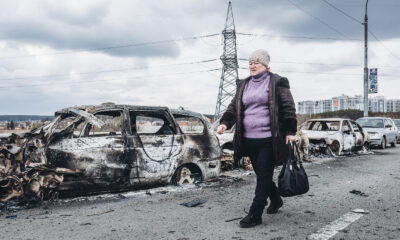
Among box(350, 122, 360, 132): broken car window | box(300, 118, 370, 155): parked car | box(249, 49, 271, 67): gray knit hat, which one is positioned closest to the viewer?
box(249, 49, 271, 67): gray knit hat

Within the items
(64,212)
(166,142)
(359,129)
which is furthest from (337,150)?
(64,212)

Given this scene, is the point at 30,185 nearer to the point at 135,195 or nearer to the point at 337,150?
the point at 135,195

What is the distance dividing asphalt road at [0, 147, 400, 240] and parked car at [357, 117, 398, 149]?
1095 cm

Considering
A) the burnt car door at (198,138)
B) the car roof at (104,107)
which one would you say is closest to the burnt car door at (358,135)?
the burnt car door at (198,138)

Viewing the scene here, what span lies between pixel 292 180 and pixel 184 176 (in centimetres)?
279

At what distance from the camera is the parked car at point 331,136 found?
40.5 ft

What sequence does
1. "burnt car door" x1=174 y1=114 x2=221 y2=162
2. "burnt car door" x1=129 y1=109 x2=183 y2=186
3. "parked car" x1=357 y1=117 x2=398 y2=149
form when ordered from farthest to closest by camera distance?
"parked car" x1=357 y1=117 x2=398 y2=149 < "burnt car door" x1=174 y1=114 x2=221 y2=162 < "burnt car door" x1=129 y1=109 x2=183 y2=186

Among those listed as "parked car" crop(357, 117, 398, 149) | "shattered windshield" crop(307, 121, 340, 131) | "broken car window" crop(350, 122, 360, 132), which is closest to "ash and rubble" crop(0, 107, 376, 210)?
"shattered windshield" crop(307, 121, 340, 131)

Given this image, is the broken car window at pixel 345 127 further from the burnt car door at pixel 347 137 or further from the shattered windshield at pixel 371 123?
the shattered windshield at pixel 371 123

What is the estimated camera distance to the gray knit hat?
3.87 m

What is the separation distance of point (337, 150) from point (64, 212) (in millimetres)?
10417

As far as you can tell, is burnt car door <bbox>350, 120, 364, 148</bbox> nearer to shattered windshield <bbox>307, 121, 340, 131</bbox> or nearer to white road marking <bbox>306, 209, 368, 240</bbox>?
shattered windshield <bbox>307, 121, 340, 131</bbox>

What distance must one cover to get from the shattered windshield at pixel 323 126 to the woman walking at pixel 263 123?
9.68 metres

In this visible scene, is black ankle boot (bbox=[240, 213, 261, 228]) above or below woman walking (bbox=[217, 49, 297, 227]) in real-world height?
below
